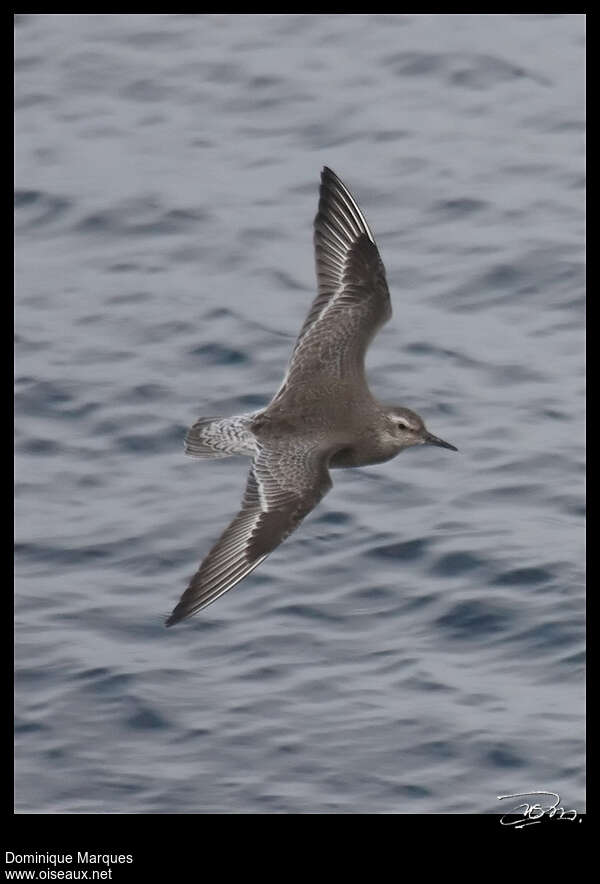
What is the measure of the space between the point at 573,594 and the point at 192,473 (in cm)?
280

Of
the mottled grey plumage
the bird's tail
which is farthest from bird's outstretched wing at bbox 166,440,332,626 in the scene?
the bird's tail

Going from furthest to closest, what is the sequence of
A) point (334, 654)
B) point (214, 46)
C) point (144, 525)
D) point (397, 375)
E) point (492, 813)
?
point (214, 46)
point (397, 375)
point (144, 525)
point (334, 654)
point (492, 813)

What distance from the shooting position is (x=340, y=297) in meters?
12.0

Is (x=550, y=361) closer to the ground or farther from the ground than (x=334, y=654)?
farther from the ground

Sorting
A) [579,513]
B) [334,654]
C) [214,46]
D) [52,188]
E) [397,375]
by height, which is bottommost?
[334,654]

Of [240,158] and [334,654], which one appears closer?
[334,654]

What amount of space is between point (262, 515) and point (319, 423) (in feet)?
2.95

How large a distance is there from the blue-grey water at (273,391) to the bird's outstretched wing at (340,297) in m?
1.45

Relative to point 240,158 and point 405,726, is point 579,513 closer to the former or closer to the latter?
point 405,726

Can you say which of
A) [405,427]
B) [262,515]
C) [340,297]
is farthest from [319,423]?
[340,297]

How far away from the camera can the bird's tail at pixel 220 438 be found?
431 inches

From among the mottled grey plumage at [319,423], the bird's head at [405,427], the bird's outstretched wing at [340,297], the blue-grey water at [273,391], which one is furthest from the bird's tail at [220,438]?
the blue-grey water at [273,391]

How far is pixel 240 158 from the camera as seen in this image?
681 inches

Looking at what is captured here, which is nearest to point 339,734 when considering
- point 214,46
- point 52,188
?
point 52,188
